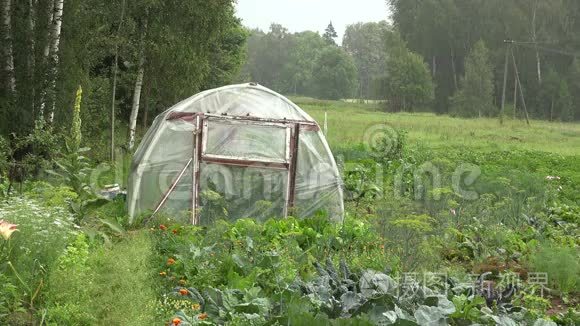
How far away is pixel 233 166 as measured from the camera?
1097cm

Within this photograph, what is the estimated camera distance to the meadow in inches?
207

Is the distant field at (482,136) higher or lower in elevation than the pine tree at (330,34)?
lower

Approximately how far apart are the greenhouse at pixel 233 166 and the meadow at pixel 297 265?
756 millimetres

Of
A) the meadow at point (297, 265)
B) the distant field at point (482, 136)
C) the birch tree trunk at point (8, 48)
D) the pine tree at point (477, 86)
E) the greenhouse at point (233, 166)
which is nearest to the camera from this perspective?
the meadow at point (297, 265)

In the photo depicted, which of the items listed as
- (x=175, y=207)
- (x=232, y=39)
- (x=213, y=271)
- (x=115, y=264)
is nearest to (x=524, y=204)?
(x=175, y=207)

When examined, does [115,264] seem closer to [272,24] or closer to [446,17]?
[446,17]

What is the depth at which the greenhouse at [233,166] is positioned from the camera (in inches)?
426

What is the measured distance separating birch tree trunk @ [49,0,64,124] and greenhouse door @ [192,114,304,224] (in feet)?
10.7

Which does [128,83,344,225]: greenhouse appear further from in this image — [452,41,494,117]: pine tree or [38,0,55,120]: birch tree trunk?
[452,41,494,117]: pine tree

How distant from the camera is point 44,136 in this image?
9.87m

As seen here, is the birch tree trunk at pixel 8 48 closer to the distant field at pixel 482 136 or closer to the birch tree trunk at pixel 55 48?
the birch tree trunk at pixel 55 48

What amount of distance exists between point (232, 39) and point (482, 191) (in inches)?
1033

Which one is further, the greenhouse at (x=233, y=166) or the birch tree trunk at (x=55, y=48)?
the birch tree trunk at (x=55, y=48)

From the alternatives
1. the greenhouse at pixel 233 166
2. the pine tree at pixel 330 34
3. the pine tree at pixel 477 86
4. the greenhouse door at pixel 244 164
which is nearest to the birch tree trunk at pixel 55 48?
the greenhouse at pixel 233 166
